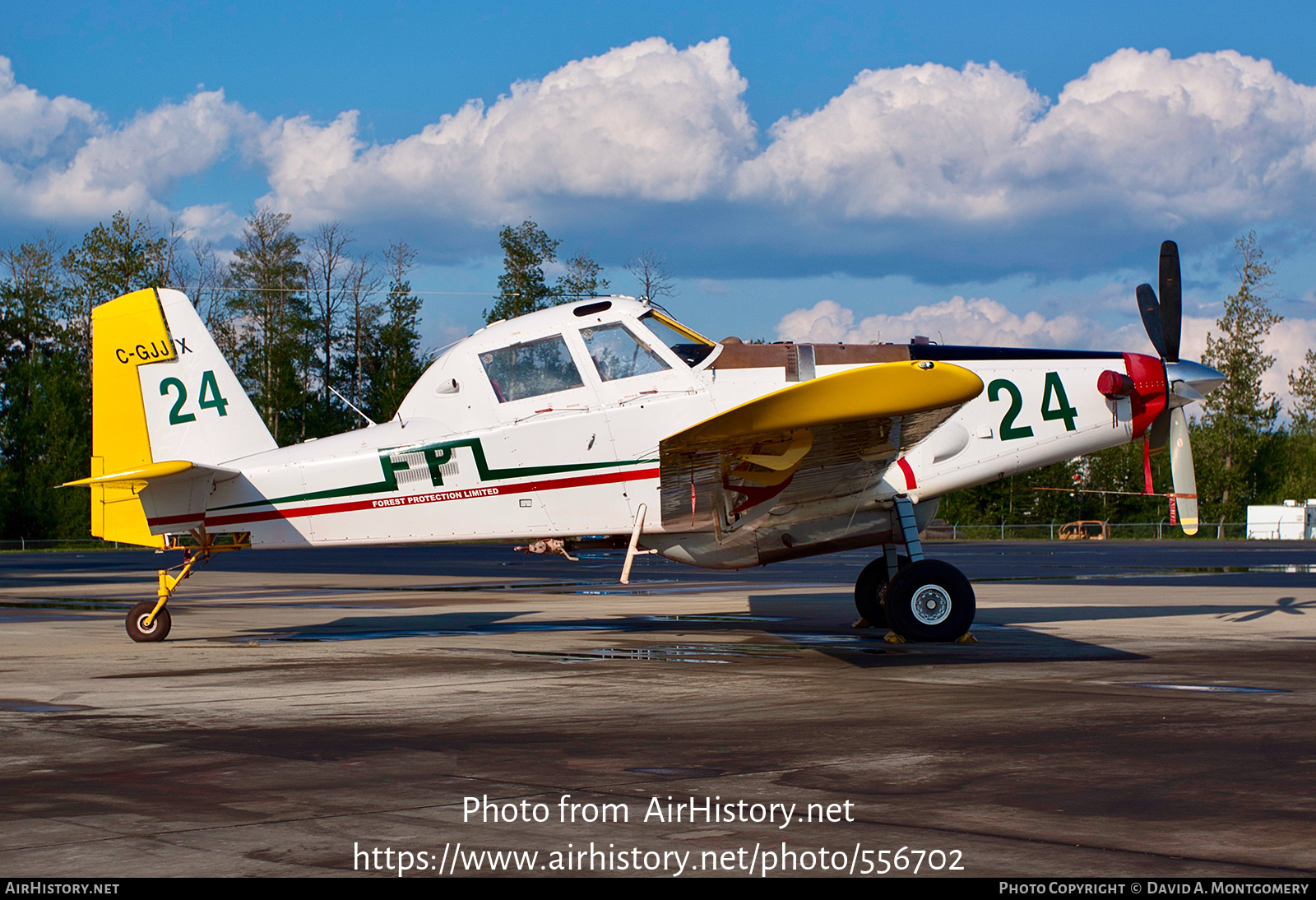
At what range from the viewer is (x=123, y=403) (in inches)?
502

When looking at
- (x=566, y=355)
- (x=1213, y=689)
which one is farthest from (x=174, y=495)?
(x=1213, y=689)

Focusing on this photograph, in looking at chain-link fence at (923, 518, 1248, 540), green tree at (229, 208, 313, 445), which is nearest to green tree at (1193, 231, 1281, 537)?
chain-link fence at (923, 518, 1248, 540)

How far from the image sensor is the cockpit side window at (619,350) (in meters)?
11.8

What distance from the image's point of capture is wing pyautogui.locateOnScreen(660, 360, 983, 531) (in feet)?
29.0

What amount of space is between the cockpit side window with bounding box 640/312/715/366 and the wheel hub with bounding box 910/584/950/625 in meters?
3.23

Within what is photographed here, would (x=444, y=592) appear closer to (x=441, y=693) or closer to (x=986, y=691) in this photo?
(x=441, y=693)

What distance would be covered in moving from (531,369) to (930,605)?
4.66m

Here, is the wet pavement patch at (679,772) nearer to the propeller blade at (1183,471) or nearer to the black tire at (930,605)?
the black tire at (930,605)

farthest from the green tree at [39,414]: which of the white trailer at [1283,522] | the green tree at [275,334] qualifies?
the white trailer at [1283,522]

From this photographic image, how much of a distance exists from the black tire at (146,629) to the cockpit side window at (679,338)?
620cm

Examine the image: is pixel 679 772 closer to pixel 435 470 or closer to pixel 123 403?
pixel 435 470

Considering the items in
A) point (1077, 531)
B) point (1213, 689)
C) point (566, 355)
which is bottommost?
point (1077, 531)

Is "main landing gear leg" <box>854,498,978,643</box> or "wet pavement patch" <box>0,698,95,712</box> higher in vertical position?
"main landing gear leg" <box>854,498,978,643</box>

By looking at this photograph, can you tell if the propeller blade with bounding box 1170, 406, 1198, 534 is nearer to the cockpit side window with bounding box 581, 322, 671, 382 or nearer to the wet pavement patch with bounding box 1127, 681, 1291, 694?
the wet pavement patch with bounding box 1127, 681, 1291, 694
